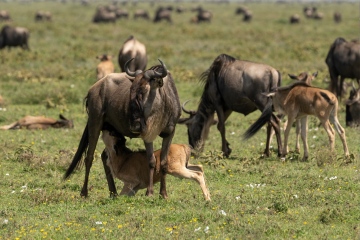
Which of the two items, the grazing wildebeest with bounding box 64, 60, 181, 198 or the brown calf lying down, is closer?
the grazing wildebeest with bounding box 64, 60, 181, 198

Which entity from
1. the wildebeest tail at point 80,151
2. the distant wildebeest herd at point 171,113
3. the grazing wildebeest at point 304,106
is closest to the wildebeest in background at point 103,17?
the distant wildebeest herd at point 171,113

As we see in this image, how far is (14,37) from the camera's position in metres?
31.8

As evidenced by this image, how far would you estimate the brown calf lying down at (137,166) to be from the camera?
953 centimetres

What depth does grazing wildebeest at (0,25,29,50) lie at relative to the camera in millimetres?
31703

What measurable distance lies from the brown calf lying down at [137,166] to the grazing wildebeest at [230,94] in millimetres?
3206

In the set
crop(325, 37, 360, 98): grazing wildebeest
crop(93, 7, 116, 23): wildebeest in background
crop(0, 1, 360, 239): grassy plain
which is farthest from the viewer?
crop(93, 7, 116, 23): wildebeest in background

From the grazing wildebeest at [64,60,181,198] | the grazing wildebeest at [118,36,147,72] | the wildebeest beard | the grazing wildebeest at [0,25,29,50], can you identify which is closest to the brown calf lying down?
the grazing wildebeest at [64,60,181,198]

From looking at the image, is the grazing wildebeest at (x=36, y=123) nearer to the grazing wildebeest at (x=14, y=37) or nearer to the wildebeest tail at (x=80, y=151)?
the wildebeest tail at (x=80, y=151)

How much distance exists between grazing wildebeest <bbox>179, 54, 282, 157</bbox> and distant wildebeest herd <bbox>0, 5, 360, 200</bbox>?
2 centimetres

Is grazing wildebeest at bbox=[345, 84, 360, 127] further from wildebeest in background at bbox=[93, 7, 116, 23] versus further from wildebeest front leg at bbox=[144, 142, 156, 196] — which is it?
wildebeest in background at bbox=[93, 7, 116, 23]

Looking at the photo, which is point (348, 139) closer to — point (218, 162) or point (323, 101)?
point (323, 101)

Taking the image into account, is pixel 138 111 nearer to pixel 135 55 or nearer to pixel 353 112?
pixel 353 112

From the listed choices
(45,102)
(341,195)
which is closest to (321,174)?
(341,195)

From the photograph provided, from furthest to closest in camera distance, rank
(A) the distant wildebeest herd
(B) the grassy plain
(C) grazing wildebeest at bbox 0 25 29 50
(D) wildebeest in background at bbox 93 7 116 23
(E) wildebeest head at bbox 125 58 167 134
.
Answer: (D) wildebeest in background at bbox 93 7 116 23, (C) grazing wildebeest at bbox 0 25 29 50, (A) the distant wildebeest herd, (E) wildebeest head at bbox 125 58 167 134, (B) the grassy plain
